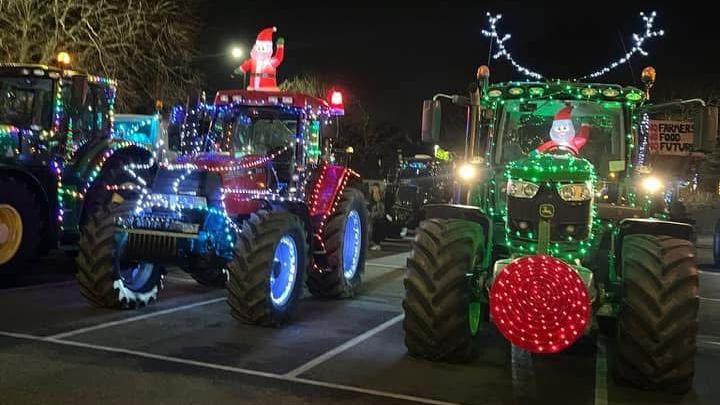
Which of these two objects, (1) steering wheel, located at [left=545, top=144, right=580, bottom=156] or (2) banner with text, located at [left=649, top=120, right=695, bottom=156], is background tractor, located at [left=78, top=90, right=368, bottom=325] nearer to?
(1) steering wheel, located at [left=545, top=144, right=580, bottom=156]

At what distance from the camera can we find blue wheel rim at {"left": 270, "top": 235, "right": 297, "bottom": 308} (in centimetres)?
796

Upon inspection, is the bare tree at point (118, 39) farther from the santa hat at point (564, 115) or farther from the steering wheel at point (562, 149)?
the steering wheel at point (562, 149)

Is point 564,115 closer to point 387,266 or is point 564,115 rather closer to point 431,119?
point 431,119

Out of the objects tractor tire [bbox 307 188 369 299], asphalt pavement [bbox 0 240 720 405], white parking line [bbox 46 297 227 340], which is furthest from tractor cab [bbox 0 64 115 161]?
tractor tire [bbox 307 188 369 299]

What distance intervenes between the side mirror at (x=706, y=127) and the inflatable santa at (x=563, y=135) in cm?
115

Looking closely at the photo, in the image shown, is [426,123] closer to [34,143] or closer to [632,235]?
[632,235]

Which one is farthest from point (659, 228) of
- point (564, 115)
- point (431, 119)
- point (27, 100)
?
point (27, 100)

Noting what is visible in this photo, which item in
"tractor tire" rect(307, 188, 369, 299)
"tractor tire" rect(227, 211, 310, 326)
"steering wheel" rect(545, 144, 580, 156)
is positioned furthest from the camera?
"tractor tire" rect(307, 188, 369, 299)

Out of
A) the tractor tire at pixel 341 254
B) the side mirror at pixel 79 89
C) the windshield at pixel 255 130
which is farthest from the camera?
the side mirror at pixel 79 89

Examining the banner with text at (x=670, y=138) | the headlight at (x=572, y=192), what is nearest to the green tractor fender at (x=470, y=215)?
the headlight at (x=572, y=192)

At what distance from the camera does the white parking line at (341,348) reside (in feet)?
20.3

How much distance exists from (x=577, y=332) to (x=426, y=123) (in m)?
3.15

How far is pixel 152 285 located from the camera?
29.0 ft

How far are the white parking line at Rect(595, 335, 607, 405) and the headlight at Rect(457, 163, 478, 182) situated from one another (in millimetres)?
2134
